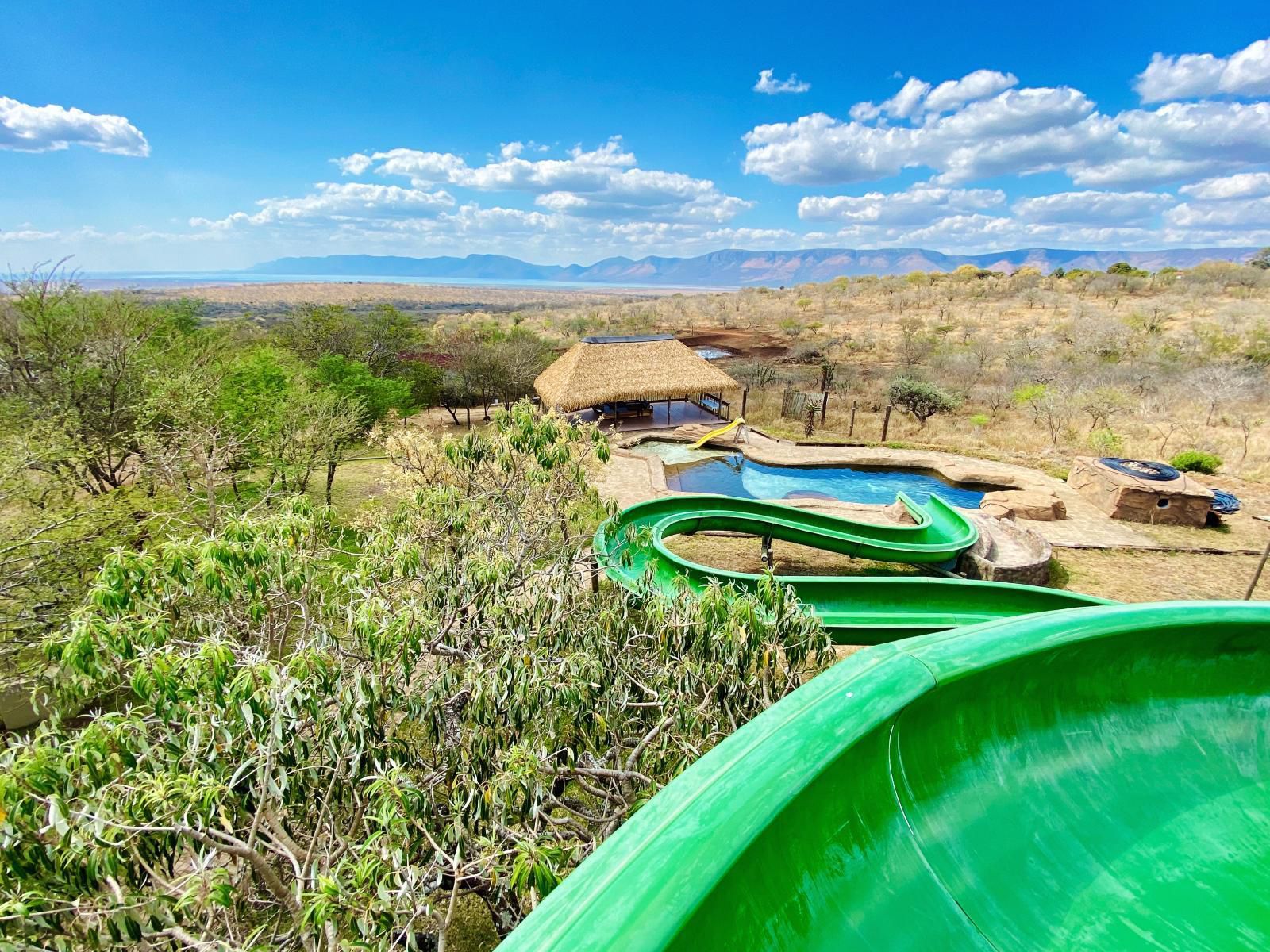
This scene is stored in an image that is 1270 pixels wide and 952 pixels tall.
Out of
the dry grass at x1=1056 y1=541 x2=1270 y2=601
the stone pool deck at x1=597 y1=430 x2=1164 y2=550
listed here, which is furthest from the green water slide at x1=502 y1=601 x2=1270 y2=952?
the stone pool deck at x1=597 y1=430 x2=1164 y2=550

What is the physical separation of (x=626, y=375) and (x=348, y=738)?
866 inches

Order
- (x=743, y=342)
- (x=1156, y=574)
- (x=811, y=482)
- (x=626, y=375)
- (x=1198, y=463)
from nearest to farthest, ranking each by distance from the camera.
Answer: (x=1156, y=574) → (x=1198, y=463) → (x=811, y=482) → (x=626, y=375) → (x=743, y=342)

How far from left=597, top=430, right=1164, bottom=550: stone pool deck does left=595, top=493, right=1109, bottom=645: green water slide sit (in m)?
2.25

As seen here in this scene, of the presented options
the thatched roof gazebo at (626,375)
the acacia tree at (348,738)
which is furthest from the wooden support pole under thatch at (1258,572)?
the thatched roof gazebo at (626,375)

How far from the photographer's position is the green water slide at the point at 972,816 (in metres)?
1.84

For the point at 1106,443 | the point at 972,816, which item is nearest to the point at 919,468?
the point at 1106,443

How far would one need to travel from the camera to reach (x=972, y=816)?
2734 millimetres

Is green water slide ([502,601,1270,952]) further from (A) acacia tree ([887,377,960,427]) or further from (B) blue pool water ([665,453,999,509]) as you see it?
(A) acacia tree ([887,377,960,427])

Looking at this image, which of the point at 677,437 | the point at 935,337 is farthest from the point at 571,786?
the point at 935,337

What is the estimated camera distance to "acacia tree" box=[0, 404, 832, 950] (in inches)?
98.9

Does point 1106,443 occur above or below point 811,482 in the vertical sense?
above

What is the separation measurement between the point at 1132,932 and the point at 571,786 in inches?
222

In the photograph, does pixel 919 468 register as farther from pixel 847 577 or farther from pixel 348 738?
pixel 348 738

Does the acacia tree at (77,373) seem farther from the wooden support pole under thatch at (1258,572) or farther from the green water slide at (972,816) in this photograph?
the wooden support pole under thatch at (1258,572)
